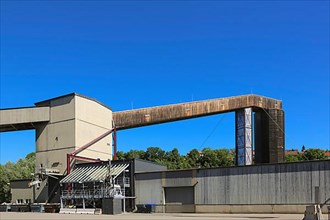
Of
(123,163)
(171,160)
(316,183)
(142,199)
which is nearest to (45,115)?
(123,163)

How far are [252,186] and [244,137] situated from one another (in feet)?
75.9

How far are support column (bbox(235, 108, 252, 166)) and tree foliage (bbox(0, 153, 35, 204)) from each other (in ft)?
150

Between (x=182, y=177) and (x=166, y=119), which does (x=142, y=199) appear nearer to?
(x=182, y=177)

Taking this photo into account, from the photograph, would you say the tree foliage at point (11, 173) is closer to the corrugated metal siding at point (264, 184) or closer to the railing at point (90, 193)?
the railing at point (90, 193)

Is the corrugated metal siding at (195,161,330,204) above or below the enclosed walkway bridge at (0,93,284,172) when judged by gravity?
below

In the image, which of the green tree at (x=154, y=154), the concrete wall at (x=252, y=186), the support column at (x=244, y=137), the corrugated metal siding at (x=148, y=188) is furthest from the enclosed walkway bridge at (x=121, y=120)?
the green tree at (x=154, y=154)

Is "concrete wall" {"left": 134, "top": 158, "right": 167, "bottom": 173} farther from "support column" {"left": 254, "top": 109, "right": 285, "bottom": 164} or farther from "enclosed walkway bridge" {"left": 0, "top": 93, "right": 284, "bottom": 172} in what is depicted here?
"support column" {"left": 254, "top": 109, "right": 285, "bottom": 164}

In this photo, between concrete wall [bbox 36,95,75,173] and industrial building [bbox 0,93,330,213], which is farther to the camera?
concrete wall [bbox 36,95,75,173]

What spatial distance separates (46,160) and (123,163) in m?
14.7

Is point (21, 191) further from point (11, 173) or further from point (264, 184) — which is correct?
point (264, 184)

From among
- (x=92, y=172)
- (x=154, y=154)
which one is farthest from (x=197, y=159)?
(x=92, y=172)

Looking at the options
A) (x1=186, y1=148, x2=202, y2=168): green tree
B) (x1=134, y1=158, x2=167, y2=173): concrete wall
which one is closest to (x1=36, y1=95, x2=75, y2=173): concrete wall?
(x1=134, y1=158, x2=167, y2=173): concrete wall

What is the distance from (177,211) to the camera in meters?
52.0

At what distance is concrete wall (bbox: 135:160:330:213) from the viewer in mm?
43500
